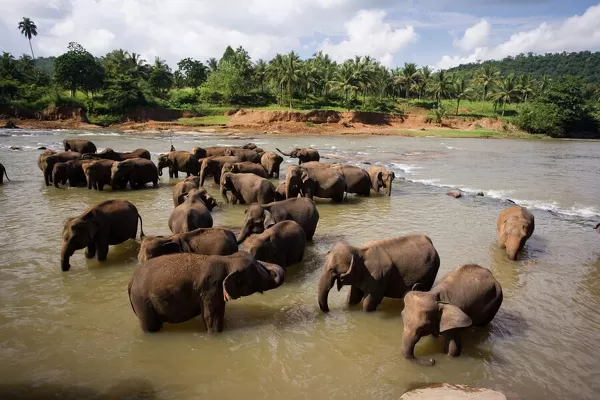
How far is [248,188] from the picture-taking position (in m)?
12.8

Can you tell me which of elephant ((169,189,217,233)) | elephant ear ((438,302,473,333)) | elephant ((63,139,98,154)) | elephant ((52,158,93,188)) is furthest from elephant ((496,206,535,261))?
elephant ((63,139,98,154))

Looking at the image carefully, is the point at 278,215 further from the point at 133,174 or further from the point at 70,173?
the point at 70,173

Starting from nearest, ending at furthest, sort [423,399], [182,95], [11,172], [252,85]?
[423,399] < [11,172] < [182,95] < [252,85]

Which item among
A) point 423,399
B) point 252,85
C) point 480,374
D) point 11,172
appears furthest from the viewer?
point 252,85

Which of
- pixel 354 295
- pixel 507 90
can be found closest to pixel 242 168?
pixel 354 295

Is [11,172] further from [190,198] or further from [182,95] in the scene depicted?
[182,95]

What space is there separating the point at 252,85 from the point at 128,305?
75.4 meters

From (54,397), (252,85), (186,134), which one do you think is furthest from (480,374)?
(252,85)

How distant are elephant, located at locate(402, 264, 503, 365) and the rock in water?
52 cm

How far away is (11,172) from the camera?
18.9 metres

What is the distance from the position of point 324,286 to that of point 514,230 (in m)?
5.36

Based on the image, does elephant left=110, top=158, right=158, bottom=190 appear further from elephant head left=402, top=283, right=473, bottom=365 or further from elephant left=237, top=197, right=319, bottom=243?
elephant head left=402, top=283, right=473, bottom=365

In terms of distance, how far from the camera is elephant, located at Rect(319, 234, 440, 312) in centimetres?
630

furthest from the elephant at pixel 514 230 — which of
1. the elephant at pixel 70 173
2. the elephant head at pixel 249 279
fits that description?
the elephant at pixel 70 173
